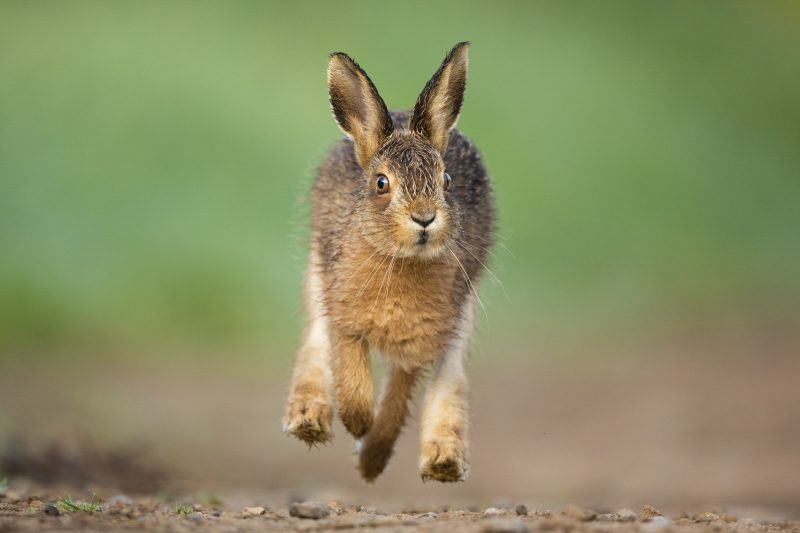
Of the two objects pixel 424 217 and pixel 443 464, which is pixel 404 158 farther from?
pixel 443 464

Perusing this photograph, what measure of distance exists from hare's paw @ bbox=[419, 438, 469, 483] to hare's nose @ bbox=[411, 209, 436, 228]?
1437 millimetres

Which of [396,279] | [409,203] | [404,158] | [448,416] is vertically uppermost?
[404,158]

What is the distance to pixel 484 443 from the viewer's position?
543 inches

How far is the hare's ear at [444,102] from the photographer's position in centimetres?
702

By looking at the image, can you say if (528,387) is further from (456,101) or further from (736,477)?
(456,101)

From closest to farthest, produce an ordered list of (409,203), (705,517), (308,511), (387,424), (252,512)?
(308,511), (252,512), (409,203), (705,517), (387,424)

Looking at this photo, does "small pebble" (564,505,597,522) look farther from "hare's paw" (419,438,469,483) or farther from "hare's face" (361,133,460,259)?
"hare's face" (361,133,460,259)

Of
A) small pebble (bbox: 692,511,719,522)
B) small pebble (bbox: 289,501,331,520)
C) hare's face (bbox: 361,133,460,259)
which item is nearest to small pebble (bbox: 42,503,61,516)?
small pebble (bbox: 289,501,331,520)

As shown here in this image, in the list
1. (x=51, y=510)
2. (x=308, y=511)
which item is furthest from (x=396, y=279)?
(x=51, y=510)

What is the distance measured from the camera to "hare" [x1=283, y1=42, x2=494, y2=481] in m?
6.79

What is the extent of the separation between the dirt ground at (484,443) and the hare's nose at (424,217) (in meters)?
1.54

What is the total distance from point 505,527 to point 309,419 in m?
2.21

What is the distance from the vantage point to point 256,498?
29.9ft

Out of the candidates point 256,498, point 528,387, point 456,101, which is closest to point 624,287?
point 528,387
